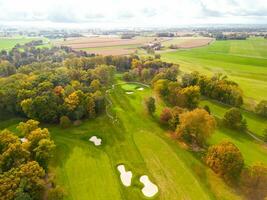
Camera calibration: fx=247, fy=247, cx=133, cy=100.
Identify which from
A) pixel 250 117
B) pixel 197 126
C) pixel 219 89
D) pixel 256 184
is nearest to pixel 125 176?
pixel 197 126

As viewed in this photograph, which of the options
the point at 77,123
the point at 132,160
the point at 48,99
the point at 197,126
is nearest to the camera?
the point at 132,160

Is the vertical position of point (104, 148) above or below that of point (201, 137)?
below

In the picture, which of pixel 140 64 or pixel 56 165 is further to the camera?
pixel 140 64

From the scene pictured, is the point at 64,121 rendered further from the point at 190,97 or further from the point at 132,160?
the point at 190,97

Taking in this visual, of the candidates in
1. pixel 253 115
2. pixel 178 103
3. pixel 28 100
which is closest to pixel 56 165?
pixel 28 100

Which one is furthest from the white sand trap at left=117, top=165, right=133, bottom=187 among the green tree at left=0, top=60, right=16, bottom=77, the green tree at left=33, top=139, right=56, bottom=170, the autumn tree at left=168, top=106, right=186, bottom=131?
the green tree at left=0, top=60, right=16, bottom=77

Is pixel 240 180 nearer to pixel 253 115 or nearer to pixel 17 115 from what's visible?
pixel 253 115
